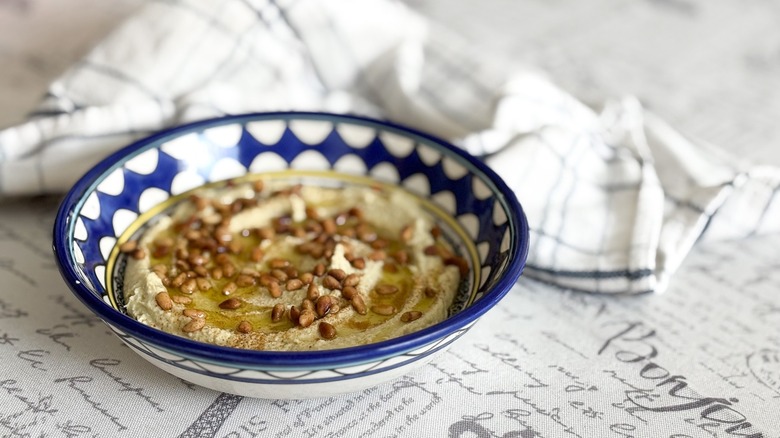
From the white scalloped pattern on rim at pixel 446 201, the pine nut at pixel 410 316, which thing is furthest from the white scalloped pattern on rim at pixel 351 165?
the pine nut at pixel 410 316

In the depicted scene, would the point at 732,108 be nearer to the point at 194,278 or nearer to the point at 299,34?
the point at 299,34

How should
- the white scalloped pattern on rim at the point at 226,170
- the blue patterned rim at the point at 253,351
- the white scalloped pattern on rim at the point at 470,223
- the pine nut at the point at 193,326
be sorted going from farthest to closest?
1. the white scalloped pattern on rim at the point at 226,170
2. the white scalloped pattern on rim at the point at 470,223
3. the pine nut at the point at 193,326
4. the blue patterned rim at the point at 253,351

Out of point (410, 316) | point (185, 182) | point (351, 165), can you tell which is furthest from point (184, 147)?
point (410, 316)

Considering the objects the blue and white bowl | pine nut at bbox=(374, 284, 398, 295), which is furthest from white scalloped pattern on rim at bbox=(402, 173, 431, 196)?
pine nut at bbox=(374, 284, 398, 295)

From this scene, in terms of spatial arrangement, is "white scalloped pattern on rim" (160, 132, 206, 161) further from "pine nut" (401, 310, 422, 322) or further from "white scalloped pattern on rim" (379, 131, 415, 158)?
"pine nut" (401, 310, 422, 322)

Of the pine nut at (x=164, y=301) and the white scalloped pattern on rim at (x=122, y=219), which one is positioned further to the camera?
the white scalloped pattern on rim at (x=122, y=219)

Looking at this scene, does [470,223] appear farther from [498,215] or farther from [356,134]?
[356,134]

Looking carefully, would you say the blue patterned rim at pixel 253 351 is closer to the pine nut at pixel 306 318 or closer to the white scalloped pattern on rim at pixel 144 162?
the white scalloped pattern on rim at pixel 144 162

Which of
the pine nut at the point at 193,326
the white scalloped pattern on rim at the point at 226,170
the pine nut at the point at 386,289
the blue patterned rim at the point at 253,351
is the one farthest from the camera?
the white scalloped pattern on rim at the point at 226,170
